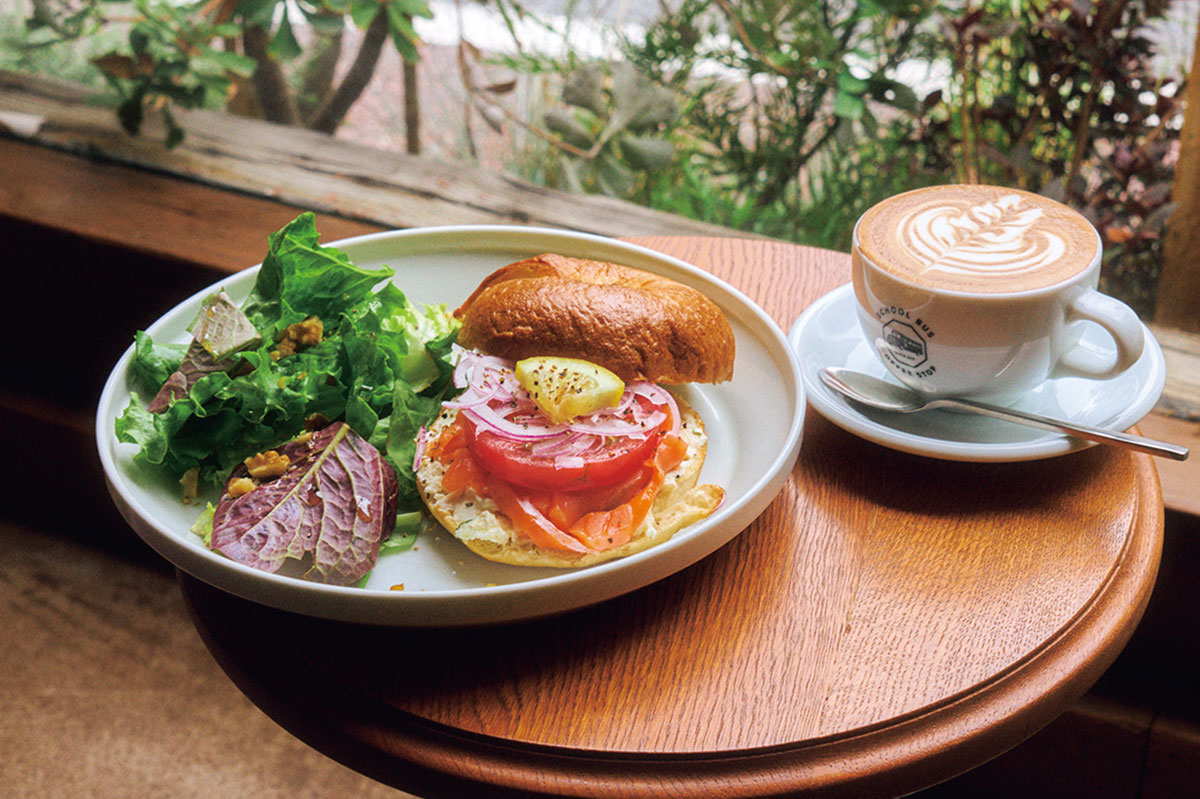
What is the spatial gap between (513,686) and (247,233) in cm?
167

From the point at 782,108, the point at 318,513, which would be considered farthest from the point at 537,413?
the point at 782,108

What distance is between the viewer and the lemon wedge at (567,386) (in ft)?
3.96

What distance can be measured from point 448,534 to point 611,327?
0.34 metres

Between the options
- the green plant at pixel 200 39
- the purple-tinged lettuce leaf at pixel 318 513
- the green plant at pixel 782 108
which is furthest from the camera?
the green plant at pixel 782 108

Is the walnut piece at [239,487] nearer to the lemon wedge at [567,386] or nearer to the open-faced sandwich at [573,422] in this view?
the open-faced sandwich at [573,422]

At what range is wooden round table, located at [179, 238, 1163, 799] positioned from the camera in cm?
95

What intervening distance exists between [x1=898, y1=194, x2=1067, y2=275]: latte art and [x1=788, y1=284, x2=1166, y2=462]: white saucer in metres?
0.20

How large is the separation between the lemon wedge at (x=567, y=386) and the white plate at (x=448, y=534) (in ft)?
0.61

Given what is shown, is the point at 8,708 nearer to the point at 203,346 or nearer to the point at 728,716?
the point at 203,346

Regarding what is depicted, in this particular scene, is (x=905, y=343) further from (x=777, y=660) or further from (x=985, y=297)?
(x=777, y=660)

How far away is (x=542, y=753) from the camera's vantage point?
96 centimetres

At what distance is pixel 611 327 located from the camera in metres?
1.30

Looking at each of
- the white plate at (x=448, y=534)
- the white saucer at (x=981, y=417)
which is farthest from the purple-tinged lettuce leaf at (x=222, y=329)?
the white saucer at (x=981, y=417)

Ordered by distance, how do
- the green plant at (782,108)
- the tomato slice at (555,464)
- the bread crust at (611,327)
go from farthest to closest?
the green plant at (782,108), the bread crust at (611,327), the tomato slice at (555,464)
